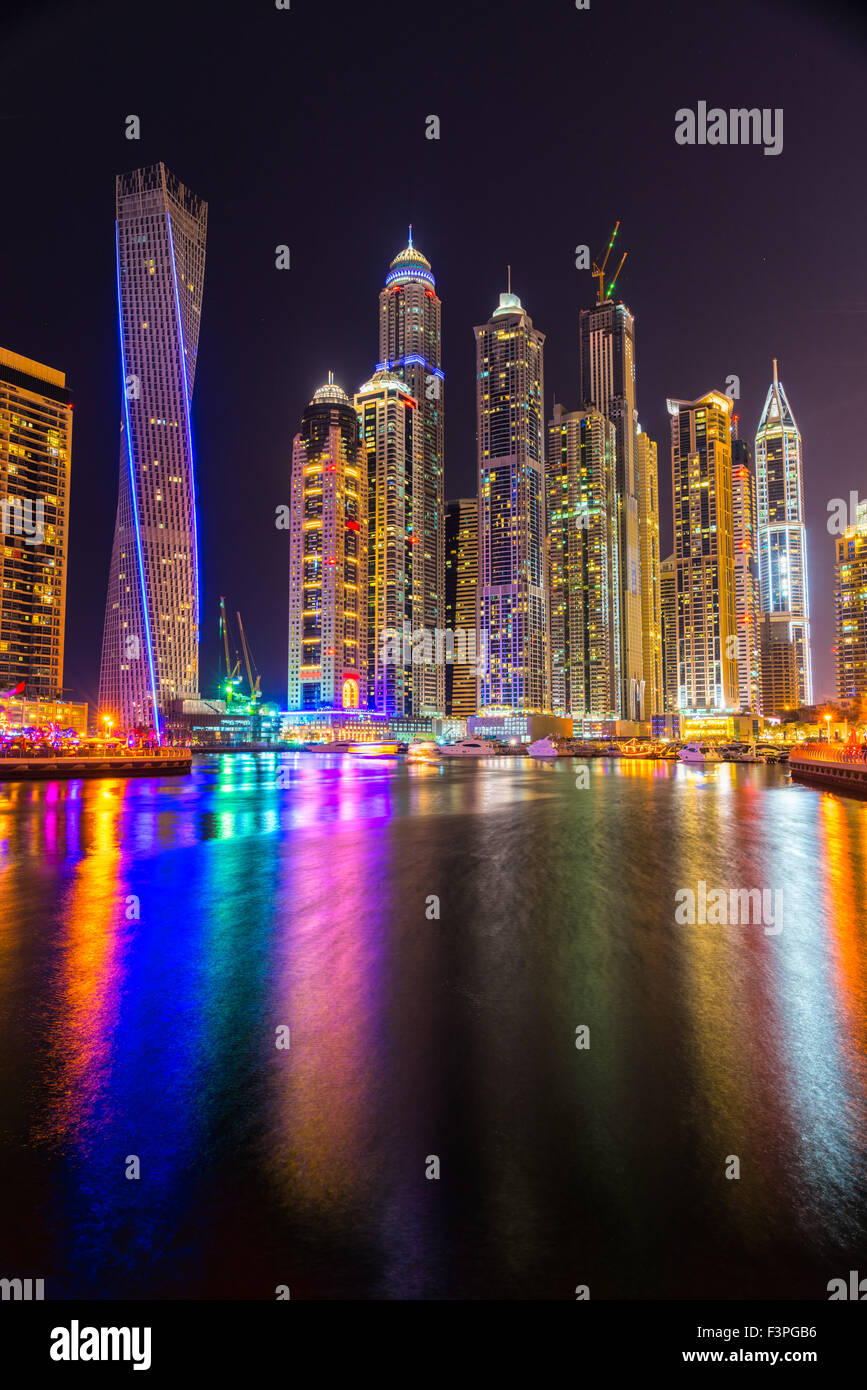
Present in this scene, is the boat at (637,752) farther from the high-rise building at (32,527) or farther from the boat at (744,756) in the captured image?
the high-rise building at (32,527)

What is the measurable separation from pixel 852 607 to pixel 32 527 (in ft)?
661

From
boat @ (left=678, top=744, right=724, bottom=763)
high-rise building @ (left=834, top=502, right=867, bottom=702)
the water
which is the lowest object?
boat @ (left=678, top=744, right=724, bottom=763)

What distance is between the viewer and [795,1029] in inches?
320

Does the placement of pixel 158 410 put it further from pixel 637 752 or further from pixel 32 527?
pixel 637 752

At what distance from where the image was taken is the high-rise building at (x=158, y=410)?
5133 inches

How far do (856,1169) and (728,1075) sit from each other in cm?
156

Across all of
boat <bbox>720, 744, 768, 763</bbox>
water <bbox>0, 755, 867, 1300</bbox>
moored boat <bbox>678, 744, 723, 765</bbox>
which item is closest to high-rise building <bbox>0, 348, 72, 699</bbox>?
moored boat <bbox>678, 744, 723, 765</bbox>

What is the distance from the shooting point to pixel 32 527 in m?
152

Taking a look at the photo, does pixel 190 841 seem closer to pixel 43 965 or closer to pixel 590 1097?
pixel 43 965

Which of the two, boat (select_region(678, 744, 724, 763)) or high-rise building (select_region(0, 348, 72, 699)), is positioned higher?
high-rise building (select_region(0, 348, 72, 699))

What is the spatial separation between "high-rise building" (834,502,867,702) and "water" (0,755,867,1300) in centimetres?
18905

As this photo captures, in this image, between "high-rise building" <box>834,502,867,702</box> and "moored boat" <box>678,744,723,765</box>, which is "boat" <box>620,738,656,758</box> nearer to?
"moored boat" <box>678,744,723,765</box>

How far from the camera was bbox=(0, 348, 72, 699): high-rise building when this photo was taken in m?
149

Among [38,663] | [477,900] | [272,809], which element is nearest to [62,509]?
[38,663]
